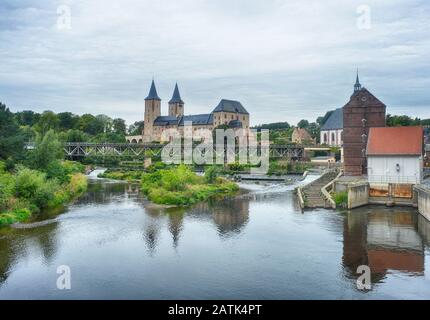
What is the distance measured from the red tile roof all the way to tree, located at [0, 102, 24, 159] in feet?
101

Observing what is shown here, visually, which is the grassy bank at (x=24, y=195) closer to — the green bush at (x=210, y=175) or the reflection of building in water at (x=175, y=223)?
the reflection of building in water at (x=175, y=223)

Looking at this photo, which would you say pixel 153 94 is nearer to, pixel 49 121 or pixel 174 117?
pixel 174 117

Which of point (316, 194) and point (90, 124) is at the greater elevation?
point (90, 124)

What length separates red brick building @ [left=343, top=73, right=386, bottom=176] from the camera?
42281mm

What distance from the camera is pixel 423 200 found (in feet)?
96.9

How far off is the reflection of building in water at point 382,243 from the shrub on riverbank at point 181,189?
1447 centimetres

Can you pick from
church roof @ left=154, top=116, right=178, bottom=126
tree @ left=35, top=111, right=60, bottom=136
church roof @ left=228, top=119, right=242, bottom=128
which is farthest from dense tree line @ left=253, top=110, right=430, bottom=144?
tree @ left=35, top=111, right=60, bottom=136

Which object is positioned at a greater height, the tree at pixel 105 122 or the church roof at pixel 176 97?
the church roof at pixel 176 97

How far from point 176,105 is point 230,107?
18.4m

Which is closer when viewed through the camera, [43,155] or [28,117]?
[43,155]

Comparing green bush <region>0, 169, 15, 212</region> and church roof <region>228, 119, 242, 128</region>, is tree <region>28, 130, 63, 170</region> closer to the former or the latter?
green bush <region>0, 169, 15, 212</region>

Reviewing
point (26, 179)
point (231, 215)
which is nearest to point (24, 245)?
point (26, 179)

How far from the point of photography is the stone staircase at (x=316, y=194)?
112 feet

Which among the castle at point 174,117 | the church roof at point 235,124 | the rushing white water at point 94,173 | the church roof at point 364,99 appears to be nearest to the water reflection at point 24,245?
the church roof at point 364,99
